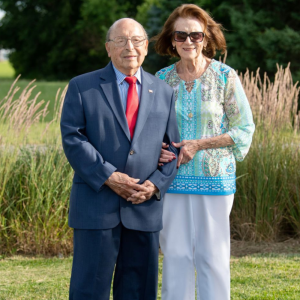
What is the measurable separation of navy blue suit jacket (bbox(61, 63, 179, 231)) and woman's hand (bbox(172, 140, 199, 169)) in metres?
0.25

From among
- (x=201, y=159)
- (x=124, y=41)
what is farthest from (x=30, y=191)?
(x=124, y=41)

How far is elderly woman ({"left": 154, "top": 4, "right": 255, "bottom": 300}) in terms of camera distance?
312cm

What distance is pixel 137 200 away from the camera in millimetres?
2758

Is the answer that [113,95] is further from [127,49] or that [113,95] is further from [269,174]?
[269,174]

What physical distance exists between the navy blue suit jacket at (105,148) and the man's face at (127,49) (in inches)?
3.4

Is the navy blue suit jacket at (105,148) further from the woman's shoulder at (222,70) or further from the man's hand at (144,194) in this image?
the woman's shoulder at (222,70)

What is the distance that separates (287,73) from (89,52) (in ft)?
92.2

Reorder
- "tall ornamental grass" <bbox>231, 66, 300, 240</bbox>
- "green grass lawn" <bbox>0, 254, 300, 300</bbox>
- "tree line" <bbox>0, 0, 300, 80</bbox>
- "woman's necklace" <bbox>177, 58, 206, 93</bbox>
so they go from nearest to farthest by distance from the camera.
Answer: "woman's necklace" <bbox>177, 58, 206, 93</bbox> → "green grass lawn" <bbox>0, 254, 300, 300</bbox> → "tall ornamental grass" <bbox>231, 66, 300, 240</bbox> → "tree line" <bbox>0, 0, 300, 80</bbox>

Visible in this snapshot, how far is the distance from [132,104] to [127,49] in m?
0.29

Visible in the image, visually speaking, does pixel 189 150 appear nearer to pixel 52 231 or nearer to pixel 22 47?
pixel 52 231

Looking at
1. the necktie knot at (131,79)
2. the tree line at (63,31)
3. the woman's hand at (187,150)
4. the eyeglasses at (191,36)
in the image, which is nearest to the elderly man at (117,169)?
the necktie knot at (131,79)

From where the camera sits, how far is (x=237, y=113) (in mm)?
3139

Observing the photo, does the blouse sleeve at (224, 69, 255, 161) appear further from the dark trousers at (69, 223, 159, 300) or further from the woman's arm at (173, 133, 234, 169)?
the dark trousers at (69, 223, 159, 300)

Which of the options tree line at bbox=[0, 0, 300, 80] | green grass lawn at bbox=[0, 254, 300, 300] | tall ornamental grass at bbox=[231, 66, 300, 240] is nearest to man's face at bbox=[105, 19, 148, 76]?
green grass lawn at bbox=[0, 254, 300, 300]
